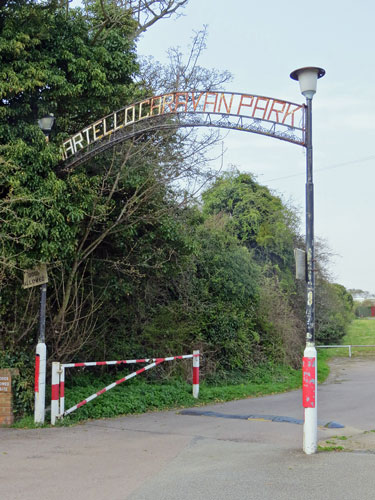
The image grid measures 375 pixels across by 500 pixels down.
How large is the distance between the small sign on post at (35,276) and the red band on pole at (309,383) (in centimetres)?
526

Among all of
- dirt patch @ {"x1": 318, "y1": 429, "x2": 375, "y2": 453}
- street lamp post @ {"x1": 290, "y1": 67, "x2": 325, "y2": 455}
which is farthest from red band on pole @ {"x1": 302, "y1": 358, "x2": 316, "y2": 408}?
dirt patch @ {"x1": 318, "y1": 429, "x2": 375, "y2": 453}

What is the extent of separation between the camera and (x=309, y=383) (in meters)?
7.99

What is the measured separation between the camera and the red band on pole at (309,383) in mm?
7969

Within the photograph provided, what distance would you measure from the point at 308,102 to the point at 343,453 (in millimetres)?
5091

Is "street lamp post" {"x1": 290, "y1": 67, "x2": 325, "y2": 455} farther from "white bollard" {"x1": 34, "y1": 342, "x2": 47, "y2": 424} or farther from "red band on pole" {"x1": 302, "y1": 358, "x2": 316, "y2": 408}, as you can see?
"white bollard" {"x1": 34, "y1": 342, "x2": 47, "y2": 424}

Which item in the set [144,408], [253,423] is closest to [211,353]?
[144,408]

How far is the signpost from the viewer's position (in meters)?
10.5

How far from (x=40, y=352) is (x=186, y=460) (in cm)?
402

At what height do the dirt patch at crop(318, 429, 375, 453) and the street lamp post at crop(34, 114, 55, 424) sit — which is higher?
the street lamp post at crop(34, 114, 55, 424)

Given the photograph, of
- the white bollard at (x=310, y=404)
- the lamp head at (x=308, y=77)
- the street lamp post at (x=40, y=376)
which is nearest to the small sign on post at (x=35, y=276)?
the street lamp post at (x=40, y=376)

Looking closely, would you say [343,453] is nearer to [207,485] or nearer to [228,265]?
[207,485]

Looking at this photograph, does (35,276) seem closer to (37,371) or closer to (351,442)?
(37,371)

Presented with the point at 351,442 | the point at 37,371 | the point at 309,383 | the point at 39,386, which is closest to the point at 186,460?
the point at 309,383

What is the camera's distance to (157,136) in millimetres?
14555
